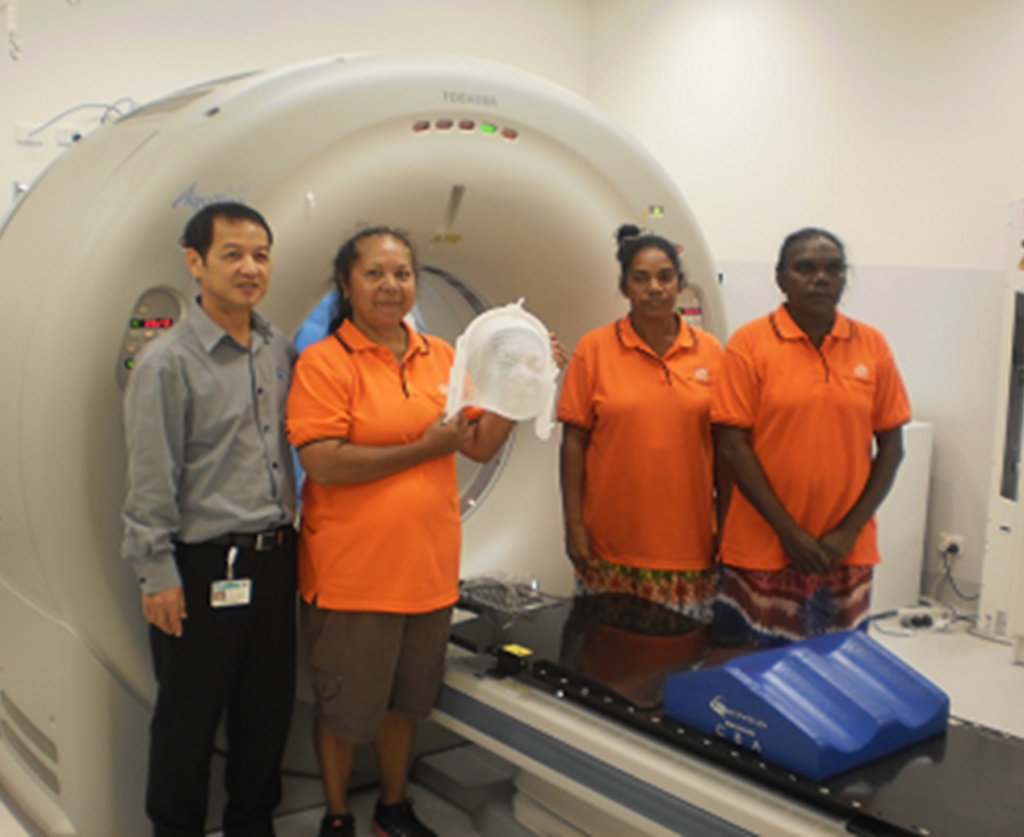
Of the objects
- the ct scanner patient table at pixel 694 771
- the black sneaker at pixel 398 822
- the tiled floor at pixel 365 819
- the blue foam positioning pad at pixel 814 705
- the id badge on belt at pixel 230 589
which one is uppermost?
the id badge on belt at pixel 230 589

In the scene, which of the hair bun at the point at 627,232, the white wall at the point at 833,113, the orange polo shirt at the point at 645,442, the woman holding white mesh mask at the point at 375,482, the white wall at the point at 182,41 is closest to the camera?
the woman holding white mesh mask at the point at 375,482

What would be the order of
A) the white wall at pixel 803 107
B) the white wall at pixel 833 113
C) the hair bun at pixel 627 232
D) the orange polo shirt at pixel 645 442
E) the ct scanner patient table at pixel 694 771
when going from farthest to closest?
the white wall at pixel 833 113, the white wall at pixel 803 107, the hair bun at pixel 627 232, the orange polo shirt at pixel 645 442, the ct scanner patient table at pixel 694 771

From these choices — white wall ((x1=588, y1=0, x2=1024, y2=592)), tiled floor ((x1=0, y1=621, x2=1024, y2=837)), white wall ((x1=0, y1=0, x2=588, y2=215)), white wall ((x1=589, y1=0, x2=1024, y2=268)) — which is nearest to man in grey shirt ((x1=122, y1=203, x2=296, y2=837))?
tiled floor ((x1=0, y1=621, x2=1024, y2=837))

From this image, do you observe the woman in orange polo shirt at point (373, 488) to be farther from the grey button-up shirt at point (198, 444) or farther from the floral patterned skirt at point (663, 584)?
the floral patterned skirt at point (663, 584)

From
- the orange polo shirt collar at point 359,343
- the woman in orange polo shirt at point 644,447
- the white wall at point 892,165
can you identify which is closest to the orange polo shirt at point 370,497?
the orange polo shirt collar at point 359,343

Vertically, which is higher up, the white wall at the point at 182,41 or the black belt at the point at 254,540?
the white wall at the point at 182,41

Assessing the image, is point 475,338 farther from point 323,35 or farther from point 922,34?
point 922,34

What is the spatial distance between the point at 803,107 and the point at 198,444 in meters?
3.37

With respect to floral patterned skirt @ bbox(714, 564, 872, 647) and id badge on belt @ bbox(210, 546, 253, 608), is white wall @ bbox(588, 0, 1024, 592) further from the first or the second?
id badge on belt @ bbox(210, 546, 253, 608)

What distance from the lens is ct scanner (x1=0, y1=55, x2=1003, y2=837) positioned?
1.91 meters

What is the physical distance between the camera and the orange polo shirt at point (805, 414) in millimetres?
2082

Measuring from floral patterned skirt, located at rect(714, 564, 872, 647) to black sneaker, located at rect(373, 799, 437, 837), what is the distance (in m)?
0.72

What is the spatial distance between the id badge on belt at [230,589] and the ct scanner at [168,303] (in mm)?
265

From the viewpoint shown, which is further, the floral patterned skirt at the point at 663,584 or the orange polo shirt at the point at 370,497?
the floral patterned skirt at the point at 663,584
